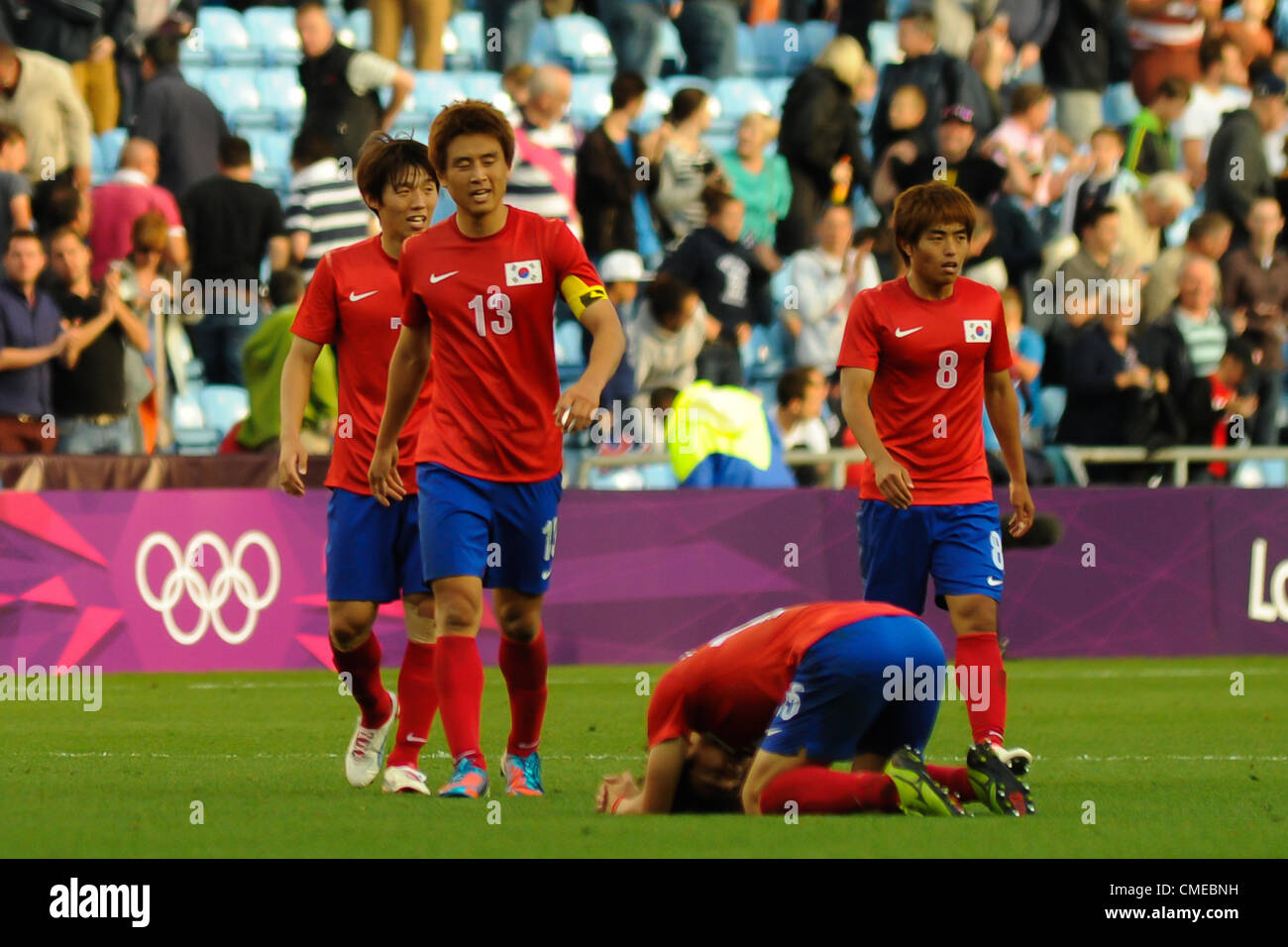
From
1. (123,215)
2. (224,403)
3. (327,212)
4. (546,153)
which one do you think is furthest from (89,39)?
(546,153)

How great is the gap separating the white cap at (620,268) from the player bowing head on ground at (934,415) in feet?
27.2

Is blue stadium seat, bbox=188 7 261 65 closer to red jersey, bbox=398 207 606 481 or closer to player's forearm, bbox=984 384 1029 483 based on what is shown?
red jersey, bbox=398 207 606 481

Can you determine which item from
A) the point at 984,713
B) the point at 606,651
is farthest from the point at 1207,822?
the point at 606,651

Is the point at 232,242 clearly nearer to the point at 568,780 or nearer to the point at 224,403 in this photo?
the point at 224,403

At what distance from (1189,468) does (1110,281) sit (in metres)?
1.60

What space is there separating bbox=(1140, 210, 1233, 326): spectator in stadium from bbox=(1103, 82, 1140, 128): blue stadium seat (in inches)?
123

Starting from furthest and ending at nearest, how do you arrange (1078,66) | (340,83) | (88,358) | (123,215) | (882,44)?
(1078,66) < (882,44) < (340,83) < (123,215) < (88,358)

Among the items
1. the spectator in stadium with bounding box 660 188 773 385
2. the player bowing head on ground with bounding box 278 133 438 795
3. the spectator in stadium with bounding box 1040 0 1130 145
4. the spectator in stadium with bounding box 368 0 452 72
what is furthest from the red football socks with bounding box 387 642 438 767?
the spectator in stadium with bounding box 1040 0 1130 145

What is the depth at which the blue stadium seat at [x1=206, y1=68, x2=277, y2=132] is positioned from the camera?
19781 millimetres

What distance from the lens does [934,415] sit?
338 inches

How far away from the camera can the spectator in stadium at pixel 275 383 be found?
47.0 feet

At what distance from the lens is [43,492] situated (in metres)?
14.5

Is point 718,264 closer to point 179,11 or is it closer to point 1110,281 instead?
point 1110,281

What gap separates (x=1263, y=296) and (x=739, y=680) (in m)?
12.3
